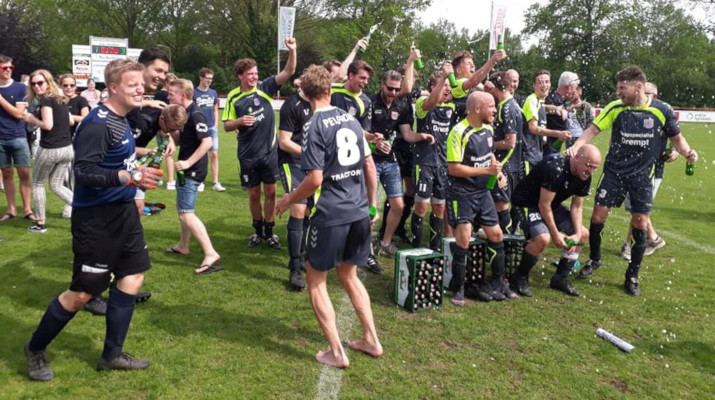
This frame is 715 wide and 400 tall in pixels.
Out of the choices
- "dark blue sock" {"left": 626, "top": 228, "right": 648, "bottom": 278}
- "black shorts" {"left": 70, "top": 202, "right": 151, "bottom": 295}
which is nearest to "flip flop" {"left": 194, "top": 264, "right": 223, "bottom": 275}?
"black shorts" {"left": 70, "top": 202, "right": 151, "bottom": 295}

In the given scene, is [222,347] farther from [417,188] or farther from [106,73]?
[417,188]

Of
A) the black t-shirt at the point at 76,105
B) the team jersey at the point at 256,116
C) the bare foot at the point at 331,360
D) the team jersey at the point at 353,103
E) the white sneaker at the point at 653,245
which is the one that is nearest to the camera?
the bare foot at the point at 331,360

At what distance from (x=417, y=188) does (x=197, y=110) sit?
277 centimetres

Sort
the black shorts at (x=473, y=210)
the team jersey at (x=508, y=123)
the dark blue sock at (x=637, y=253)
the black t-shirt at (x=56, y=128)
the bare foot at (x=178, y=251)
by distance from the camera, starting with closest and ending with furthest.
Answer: the black shorts at (x=473, y=210) → the dark blue sock at (x=637, y=253) → the team jersey at (x=508, y=123) → the bare foot at (x=178, y=251) → the black t-shirt at (x=56, y=128)

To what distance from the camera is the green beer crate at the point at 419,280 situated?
198 inches

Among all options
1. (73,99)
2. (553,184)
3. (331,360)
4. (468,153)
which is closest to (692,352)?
(553,184)

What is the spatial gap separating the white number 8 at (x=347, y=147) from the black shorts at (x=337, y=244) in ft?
1.50

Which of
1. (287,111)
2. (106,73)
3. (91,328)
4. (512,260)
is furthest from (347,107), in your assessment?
(91,328)

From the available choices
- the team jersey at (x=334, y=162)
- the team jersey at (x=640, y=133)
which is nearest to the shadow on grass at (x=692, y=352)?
the team jersey at (x=640, y=133)

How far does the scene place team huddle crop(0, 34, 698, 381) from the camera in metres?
3.64

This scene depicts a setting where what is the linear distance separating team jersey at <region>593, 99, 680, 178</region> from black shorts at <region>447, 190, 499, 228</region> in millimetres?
→ 1840

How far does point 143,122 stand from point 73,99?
415cm

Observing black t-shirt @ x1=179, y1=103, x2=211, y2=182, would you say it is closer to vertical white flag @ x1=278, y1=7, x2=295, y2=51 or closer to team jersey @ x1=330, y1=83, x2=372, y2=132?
team jersey @ x1=330, y1=83, x2=372, y2=132

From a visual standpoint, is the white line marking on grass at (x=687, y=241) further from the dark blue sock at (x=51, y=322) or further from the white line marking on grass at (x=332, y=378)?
the dark blue sock at (x=51, y=322)
